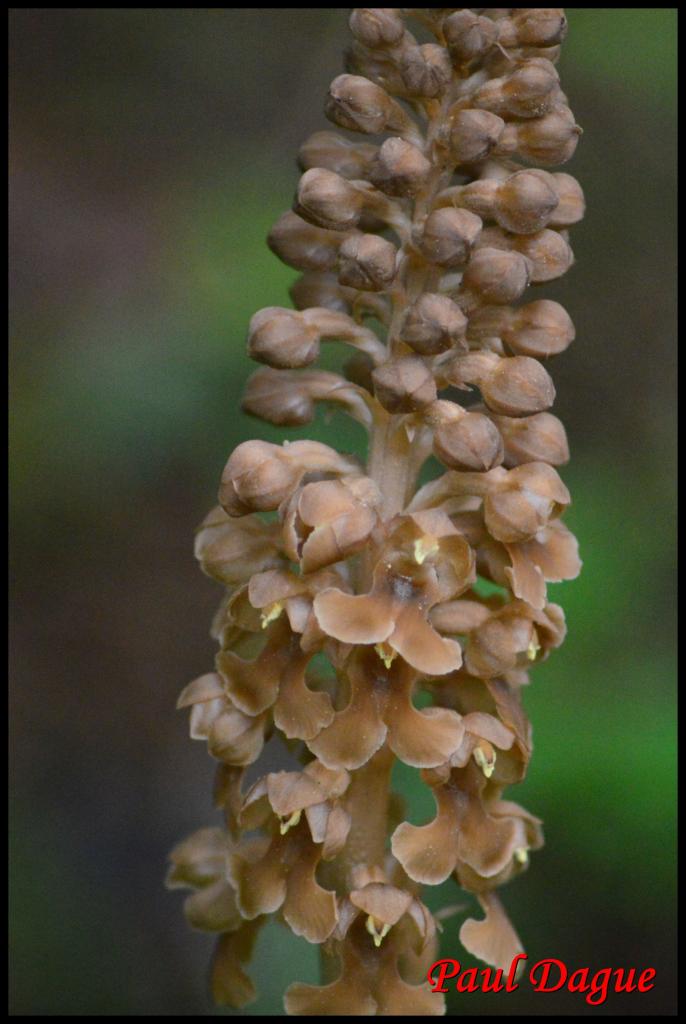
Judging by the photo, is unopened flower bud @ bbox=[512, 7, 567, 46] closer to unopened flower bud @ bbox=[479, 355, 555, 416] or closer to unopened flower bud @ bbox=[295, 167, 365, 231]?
unopened flower bud @ bbox=[295, 167, 365, 231]

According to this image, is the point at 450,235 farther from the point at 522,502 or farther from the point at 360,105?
the point at 522,502

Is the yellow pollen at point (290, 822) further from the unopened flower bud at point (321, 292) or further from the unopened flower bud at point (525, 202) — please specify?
the unopened flower bud at point (525, 202)

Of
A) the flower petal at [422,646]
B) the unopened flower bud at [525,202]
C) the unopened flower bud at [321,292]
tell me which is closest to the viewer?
the flower petal at [422,646]

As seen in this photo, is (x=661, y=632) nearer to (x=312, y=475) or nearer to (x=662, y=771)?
(x=662, y=771)

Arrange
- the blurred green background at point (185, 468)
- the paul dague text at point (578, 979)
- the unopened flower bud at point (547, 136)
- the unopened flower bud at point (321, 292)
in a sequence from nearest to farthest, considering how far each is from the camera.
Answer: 1. the unopened flower bud at point (547, 136)
2. the unopened flower bud at point (321, 292)
3. the paul dague text at point (578, 979)
4. the blurred green background at point (185, 468)

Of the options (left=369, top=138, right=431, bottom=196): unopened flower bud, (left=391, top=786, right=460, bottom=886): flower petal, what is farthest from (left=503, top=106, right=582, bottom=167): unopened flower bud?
(left=391, top=786, right=460, bottom=886): flower petal

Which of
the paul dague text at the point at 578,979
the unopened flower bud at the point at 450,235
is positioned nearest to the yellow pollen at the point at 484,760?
the paul dague text at the point at 578,979

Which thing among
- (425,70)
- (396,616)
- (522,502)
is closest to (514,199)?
(425,70)
